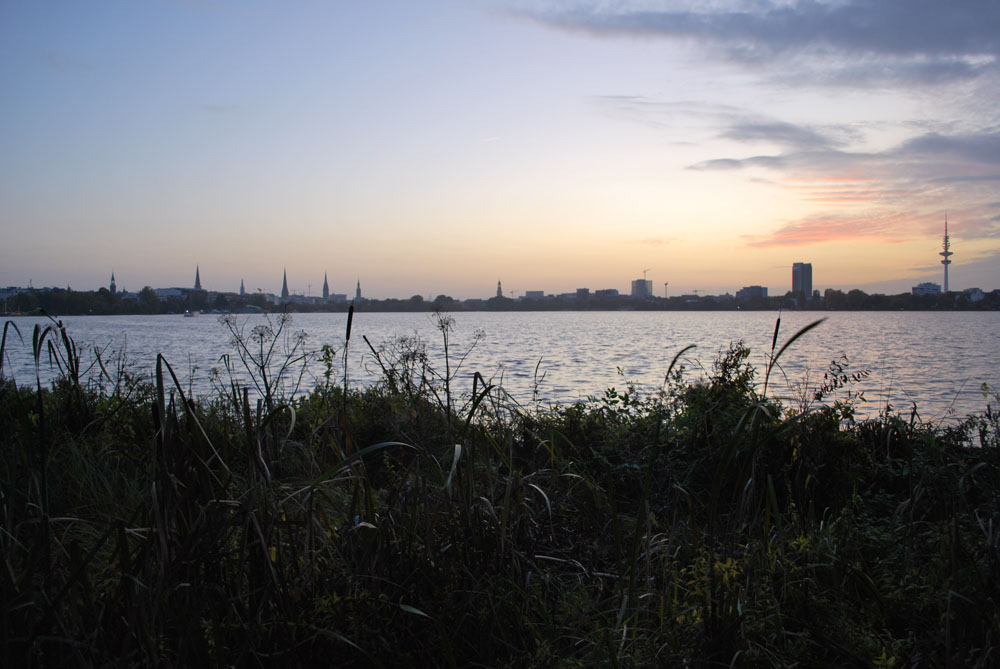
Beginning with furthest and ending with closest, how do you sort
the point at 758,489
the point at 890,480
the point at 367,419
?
the point at 367,419 → the point at 890,480 → the point at 758,489

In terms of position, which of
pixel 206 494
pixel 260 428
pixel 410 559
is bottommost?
pixel 410 559

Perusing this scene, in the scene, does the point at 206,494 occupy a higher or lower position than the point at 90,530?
higher

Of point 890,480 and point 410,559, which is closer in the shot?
point 410,559

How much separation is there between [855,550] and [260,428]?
319cm

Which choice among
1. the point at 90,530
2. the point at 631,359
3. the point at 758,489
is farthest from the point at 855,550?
the point at 631,359

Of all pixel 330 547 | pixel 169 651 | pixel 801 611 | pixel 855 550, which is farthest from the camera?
pixel 855 550

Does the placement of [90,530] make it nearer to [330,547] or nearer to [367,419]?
[330,547]

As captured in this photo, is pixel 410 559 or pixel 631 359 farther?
pixel 631 359

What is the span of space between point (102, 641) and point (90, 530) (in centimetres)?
155

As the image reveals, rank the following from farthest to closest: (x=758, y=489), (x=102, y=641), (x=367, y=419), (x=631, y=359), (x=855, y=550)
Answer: (x=631, y=359), (x=367, y=419), (x=758, y=489), (x=855, y=550), (x=102, y=641)

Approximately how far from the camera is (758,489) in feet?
16.6

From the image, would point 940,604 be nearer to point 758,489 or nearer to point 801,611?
point 801,611

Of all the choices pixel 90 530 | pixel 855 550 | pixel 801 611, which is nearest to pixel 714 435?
pixel 855 550

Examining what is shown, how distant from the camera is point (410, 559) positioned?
2885 mm
